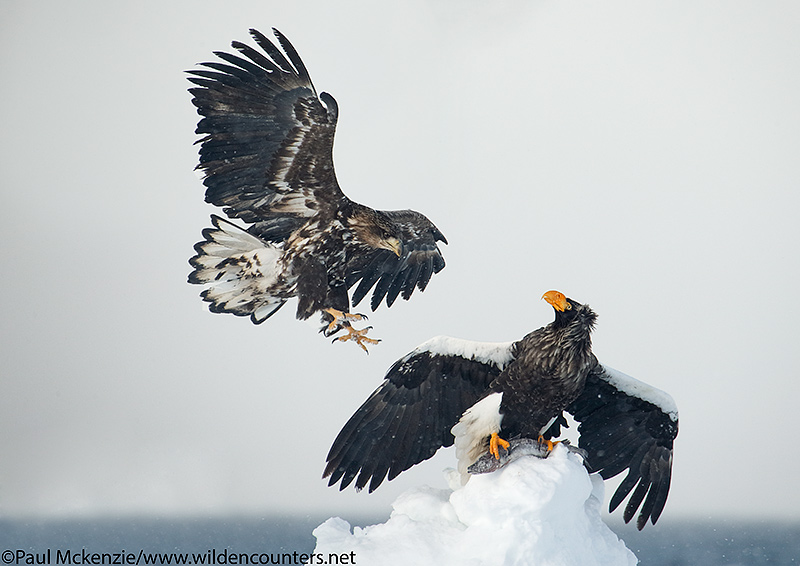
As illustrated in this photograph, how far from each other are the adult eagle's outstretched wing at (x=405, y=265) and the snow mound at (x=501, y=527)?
8.01 ft

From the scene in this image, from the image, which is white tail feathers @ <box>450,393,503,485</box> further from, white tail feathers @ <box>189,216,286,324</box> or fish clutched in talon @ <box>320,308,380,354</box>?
white tail feathers @ <box>189,216,286,324</box>

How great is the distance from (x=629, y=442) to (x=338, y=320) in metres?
2.54

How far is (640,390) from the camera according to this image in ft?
18.2

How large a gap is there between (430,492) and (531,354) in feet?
4.02

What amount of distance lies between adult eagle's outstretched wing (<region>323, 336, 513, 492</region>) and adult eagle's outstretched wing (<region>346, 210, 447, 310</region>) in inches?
65.8

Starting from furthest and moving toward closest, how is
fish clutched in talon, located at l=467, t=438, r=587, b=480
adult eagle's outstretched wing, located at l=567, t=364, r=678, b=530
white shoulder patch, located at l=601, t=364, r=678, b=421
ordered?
adult eagle's outstretched wing, located at l=567, t=364, r=678, b=530, white shoulder patch, located at l=601, t=364, r=678, b=421, fish clutched in talon, located at l=467, t=438, r=587, b=480

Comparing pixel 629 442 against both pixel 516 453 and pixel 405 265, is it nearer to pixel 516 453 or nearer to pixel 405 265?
pixel 516 453

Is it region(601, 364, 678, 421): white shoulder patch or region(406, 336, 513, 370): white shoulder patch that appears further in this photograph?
region(601, 364, 678, 421): white shoulder patch

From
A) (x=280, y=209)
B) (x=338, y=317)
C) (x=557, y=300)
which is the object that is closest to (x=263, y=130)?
(x=280, y=209)

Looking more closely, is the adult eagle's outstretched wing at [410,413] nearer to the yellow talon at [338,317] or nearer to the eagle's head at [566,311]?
the eagle's head at [566,311]

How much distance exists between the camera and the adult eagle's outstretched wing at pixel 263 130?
607cm

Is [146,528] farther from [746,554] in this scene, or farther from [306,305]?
[306,305]

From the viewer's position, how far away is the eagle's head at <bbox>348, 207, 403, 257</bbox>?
6422 millimetres

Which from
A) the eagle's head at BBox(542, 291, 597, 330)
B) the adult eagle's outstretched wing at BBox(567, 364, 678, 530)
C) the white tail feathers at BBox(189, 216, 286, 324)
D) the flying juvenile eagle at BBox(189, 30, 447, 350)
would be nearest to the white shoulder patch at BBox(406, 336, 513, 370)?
the eagle's head at BBox(542, 291, 597, 330)
